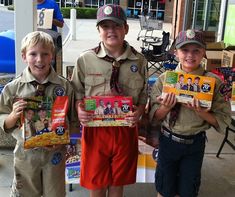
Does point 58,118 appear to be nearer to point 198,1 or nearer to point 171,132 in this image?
point 171,132

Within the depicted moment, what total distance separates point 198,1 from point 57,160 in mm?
12512

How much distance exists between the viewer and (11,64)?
13.3 feet

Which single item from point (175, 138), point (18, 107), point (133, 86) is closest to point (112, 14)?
point (133, 86)

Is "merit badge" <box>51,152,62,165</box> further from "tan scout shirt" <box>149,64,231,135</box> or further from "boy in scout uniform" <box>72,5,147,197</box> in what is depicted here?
"tan scout shirt" <box>149,64,231,135</box>

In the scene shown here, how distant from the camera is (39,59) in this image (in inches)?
88.4

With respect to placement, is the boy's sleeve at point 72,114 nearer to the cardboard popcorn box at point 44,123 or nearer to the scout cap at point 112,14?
the cardboard popcorn box at point 44,123

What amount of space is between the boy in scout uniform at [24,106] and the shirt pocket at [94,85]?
12 centimetres

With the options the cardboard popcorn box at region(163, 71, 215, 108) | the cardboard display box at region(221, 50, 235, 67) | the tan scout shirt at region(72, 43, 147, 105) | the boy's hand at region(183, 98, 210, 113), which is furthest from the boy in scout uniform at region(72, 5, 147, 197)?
the cardboard display box at region(221, 50, 235, 67)

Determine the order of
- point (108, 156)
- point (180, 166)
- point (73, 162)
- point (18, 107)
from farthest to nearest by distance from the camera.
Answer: point (73, 162)
point (180, 166)
point (108, 156)
point (18, 107)

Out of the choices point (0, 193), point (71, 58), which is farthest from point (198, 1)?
point (0, 193)

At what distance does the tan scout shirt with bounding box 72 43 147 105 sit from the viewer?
240cm

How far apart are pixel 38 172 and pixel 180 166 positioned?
1.02m

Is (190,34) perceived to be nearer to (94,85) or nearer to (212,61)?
(94,85)

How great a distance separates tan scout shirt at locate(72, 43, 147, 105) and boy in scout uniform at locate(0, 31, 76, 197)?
0.34ft
